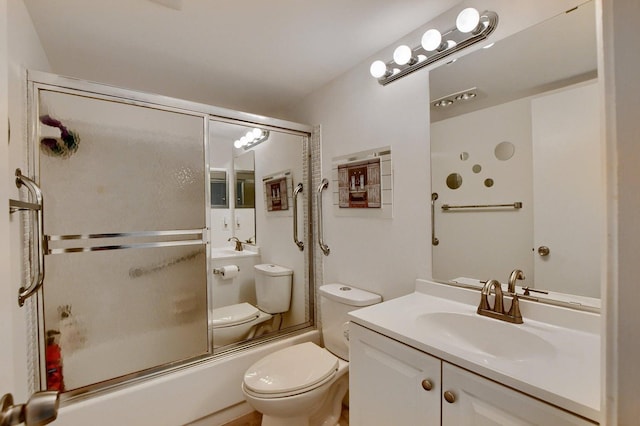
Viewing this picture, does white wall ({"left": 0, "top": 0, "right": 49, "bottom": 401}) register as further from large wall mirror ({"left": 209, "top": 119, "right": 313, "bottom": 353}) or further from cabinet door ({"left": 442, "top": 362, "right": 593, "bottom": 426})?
cabinet door ({"left": 442, "top": 362, "right": 593, "bottom": 426})

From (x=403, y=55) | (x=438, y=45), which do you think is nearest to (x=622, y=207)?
(x=438, y=45)

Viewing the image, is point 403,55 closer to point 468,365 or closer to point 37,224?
point 468,365

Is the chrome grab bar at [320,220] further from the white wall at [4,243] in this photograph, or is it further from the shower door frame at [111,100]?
the white wall at [4,243]

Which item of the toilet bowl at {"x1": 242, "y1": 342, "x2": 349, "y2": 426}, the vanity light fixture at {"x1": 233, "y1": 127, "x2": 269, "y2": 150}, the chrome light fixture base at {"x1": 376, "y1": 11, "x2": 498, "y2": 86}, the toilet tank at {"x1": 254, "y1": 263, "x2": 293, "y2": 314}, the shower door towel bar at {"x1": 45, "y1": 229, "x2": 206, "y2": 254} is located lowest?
the toilet bowl at {"x1": 242, "y1": 342, "x2": 349, "y2": 426}

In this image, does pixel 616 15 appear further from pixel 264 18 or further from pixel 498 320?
pixel 264 18

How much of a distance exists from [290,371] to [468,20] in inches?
75.4

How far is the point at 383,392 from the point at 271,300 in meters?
1.31

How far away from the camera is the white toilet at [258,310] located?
1.95m

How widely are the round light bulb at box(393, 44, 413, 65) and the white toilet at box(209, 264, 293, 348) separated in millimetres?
1685

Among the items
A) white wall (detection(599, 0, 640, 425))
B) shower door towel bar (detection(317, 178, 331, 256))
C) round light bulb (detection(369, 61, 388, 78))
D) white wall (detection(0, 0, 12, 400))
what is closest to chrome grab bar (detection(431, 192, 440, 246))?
round light bulb (detection(369, 61, 388, 78))

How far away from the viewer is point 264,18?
146 centimetres

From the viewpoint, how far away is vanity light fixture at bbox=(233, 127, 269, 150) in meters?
2.12

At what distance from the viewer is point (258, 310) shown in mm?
2205

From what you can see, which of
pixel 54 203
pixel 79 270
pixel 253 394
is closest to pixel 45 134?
pixel 54 203
